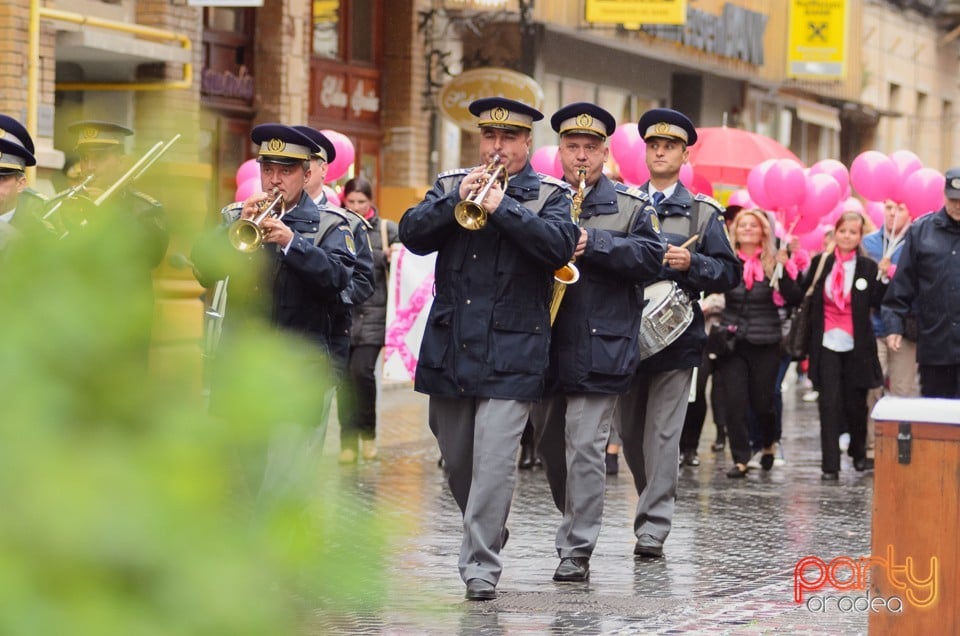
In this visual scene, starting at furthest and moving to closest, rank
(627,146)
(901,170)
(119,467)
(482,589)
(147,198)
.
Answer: (901,170) < (627,146) < (482,589) < (147,198) < (119,467)

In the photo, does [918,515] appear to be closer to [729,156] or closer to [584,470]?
[584,470]

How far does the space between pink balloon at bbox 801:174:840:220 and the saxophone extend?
8.05 meters

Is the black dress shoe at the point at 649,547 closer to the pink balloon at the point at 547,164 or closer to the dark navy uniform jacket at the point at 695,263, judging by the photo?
the dark navy uniform jacket at the point at 695,263

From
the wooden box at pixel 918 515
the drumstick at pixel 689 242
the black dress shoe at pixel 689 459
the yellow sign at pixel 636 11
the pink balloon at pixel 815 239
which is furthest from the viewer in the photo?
the yellow sign at pixel 636 11

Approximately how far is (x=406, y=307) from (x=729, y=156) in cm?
690

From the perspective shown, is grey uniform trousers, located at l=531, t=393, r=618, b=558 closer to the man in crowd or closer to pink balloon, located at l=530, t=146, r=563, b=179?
the man in crowd

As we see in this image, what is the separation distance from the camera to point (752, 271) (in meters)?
12.5

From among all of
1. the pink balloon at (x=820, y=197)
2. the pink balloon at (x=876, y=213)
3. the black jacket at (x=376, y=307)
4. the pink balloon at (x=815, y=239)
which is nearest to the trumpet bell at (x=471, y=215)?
the black jacket at (x=376, y=307)

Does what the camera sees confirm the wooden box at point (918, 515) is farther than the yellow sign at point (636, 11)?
No

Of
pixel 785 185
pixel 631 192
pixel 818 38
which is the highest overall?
pixel 818 38

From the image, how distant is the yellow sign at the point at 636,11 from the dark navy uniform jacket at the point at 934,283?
41.0 feet

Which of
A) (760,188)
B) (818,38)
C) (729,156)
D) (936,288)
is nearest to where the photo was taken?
(936,288)

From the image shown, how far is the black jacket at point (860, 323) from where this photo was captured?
12.6 meters

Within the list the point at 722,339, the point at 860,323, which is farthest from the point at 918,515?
the point at 860,323
